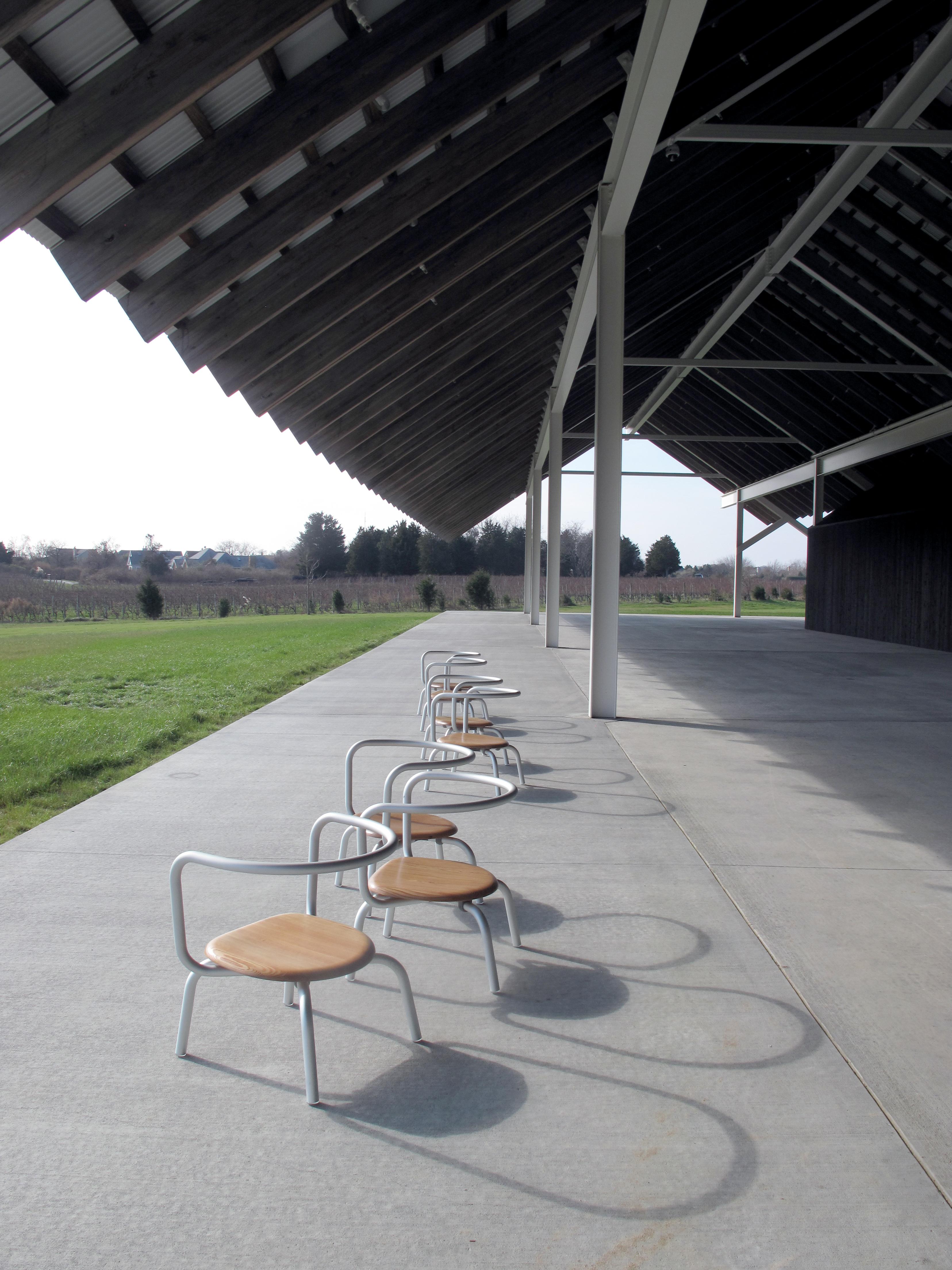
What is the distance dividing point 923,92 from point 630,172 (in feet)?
10.0

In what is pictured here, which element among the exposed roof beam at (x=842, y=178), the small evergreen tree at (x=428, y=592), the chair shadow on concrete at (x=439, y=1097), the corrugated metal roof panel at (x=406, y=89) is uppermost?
the exposed roof beam at (x=842, y=178)

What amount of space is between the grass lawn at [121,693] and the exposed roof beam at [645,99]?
18.7 ft

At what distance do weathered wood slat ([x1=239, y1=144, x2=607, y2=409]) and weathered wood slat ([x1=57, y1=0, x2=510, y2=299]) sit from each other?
279 centimetres

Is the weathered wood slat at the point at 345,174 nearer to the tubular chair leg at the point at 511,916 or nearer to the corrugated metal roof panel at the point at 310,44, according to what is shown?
the corrugated metal roof panel at the point at 310,44

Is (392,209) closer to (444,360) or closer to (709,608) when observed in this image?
(444,360)

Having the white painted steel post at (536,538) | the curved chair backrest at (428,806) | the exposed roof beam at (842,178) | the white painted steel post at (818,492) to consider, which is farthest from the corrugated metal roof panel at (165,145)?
the white painted steel post at (818,492)

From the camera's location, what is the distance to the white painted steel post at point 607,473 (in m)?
8.45

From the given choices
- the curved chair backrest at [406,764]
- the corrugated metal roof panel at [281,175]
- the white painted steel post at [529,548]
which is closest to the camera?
the curved chair backrest at [406,764]

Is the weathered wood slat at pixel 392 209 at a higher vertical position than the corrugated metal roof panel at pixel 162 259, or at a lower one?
higher

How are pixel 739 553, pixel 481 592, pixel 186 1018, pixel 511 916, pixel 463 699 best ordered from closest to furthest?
pixel 186 1018, pixel 511 916, pixel 463 699, pixel 739 553, pixel 481 592

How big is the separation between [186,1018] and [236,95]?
429 cm

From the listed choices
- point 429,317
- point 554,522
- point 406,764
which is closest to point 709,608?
point 554,522

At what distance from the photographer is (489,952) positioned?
290 cm

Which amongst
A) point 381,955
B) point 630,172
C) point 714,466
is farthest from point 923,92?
point 714,466
